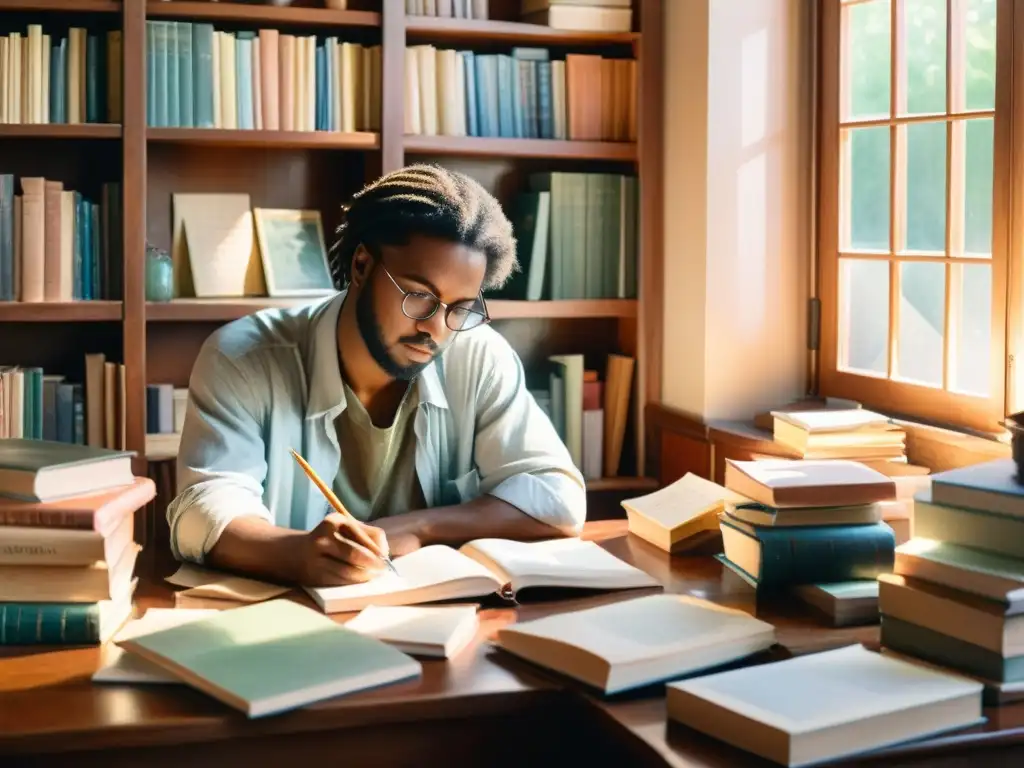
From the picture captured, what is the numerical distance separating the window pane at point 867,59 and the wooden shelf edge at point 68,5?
186 cm

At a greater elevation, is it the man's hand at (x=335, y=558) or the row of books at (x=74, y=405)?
the row of books at (x=74, y=405)

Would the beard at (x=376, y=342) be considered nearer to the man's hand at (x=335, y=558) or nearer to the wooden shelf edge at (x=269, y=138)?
the man's hand at (x=335, y=558)

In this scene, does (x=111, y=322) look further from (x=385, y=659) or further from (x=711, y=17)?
(x=385, y=659)

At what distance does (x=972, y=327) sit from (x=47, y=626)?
2091 mm

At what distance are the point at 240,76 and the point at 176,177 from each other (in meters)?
0.39

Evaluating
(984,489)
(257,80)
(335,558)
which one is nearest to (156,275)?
(257,80)

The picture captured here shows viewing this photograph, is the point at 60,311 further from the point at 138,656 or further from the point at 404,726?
the point at 404,726

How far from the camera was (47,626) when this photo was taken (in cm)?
157

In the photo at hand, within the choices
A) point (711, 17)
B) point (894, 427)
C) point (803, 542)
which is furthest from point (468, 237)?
point (711, 17)

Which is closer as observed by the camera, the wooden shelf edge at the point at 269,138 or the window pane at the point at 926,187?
the window pane at the point at 926,187

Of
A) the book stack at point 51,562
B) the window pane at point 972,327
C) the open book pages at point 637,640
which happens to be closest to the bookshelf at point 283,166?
the window pane at point 972,327

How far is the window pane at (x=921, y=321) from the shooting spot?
2977 millimetres

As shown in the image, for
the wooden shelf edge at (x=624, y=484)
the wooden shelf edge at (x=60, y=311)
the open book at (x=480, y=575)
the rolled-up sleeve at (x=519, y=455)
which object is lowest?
the wooden shelf edge at (x=624, y=484)

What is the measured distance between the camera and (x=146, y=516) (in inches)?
135
